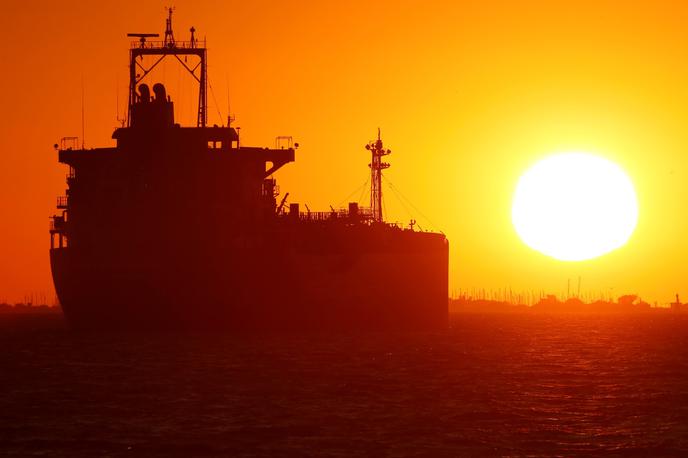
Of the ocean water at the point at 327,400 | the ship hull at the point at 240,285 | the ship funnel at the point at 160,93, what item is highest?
the ship funnel at the point at 160,93

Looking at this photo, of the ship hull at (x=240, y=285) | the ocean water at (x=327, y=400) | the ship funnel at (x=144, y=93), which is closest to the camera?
the ocean water at (x=327, y=400)

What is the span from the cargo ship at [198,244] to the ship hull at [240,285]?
0.27ft

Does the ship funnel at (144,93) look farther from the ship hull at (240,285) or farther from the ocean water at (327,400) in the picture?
the ocean water at (327,400)

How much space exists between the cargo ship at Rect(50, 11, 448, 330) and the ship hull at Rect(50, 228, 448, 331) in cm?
8

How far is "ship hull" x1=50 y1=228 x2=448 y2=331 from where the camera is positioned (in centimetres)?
7788

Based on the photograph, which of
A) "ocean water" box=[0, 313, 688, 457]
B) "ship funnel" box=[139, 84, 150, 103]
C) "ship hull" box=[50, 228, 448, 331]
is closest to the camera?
"ocean water" box=[0, 313, 688, 457]

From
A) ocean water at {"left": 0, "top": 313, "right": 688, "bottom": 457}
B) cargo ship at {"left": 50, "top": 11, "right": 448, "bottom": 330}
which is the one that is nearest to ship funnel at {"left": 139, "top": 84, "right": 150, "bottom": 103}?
cargo ship at {"left": 50, "top": 11, "right": 448, "bottom": 330}

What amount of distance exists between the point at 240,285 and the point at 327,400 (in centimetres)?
3226

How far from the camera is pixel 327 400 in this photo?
46656 millimetres

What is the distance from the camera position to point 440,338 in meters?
88.7

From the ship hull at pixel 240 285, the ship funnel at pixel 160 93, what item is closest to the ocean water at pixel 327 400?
the ship hull at pixel 240 285

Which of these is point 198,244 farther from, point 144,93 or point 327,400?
point 327,400

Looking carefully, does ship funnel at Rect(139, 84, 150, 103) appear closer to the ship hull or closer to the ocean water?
the ship hull

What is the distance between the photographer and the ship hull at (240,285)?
7788cm
